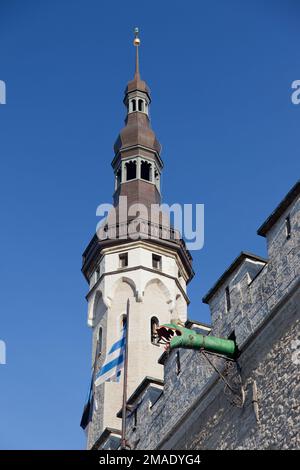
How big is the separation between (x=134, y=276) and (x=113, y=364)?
4684 mm

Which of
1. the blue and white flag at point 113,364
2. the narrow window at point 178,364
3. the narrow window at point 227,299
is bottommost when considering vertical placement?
the narrow window at point 178,364

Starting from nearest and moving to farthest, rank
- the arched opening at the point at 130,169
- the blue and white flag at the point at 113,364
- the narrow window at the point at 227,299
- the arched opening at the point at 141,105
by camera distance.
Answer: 1. the narrow window at the point at 227,299
2. the blue and white flag at the point at 113,364
3. the arched opening at the point at 130,169
4. the arched opening at the point at 141,105

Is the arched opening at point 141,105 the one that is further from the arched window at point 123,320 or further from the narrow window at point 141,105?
the arched window at point 123,320

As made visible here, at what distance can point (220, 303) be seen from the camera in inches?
670

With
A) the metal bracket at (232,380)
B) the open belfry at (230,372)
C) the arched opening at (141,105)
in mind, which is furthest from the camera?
the arched opening at (141,105)

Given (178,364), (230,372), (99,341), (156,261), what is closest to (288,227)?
(230,372)

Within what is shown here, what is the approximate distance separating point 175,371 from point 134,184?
1561cm

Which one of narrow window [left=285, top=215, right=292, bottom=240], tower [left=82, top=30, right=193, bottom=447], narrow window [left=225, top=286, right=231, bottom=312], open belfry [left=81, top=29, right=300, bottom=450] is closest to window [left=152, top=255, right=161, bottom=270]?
tower [left=82, top=30, right=193, bottom=447]

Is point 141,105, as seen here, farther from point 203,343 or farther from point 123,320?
point 203,343

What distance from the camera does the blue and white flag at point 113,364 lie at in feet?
83.8

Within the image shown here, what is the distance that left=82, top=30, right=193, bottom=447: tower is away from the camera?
28.5 m

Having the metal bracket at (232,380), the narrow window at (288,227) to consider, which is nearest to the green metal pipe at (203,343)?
the metal bracket at (232,380)

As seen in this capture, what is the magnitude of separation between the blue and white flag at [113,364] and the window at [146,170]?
844 cm
